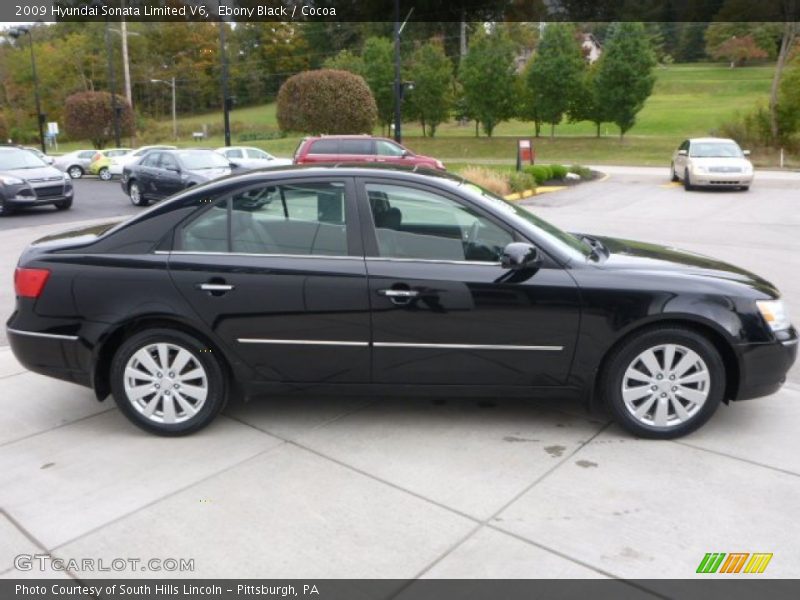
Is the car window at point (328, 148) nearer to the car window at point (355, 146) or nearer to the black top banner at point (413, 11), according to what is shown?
the car window at point (355, 146)

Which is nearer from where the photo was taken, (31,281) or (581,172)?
(31,281)

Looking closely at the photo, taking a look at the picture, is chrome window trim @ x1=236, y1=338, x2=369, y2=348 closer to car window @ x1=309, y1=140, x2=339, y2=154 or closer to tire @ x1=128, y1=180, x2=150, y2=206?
tire @ x1=128, y1=180, x2=150, y2=206

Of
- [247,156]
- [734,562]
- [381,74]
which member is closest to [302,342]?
[734,562]

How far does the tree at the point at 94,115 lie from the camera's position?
45469 millimetres

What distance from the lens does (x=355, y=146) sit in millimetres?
20266

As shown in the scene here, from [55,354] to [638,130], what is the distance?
5086 cm

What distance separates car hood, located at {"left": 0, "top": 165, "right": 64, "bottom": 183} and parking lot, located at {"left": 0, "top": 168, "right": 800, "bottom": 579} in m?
13.1

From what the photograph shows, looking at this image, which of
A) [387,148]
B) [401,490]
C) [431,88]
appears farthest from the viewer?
[431,88]

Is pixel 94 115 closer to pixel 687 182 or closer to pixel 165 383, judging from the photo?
pixel 687 182

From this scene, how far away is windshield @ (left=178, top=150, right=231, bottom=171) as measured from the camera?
1778cm

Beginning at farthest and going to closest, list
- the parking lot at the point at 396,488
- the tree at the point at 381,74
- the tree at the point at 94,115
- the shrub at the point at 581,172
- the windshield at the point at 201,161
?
1. the tree at the point at 381,74
2. the tree at the point at 94,115
3. the shrub at the point at 581,172
4. the windshield at the point at 201,161
5. the parking lot at the point at 396,488

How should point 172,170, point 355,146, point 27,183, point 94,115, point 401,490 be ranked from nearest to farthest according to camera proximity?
point 401,490
point 27,183
point 172,170
point 355,146
point 94,115

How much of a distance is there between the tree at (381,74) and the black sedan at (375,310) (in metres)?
43.2

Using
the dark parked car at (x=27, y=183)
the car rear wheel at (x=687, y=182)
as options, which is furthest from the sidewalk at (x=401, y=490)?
the car rear wheel at (x=687, y=182)
